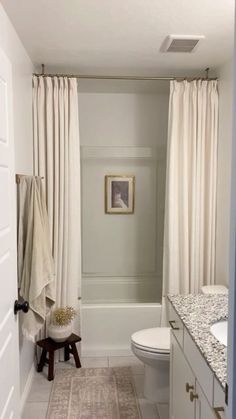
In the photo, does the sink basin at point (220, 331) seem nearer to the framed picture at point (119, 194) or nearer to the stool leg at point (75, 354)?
the stool leg at point (75, 354)

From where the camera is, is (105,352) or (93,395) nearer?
(93,395)

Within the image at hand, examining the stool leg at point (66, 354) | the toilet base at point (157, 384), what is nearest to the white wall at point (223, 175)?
the toilet base at point (157, 384)

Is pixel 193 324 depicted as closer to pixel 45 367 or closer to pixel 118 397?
pixel 118 397

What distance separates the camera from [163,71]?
3.07 meters

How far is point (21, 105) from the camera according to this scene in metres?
2.48

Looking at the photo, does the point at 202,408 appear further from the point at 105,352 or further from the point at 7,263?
the point at 105,352

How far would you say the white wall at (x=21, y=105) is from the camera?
213 cm

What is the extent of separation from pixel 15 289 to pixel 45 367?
1.51 m

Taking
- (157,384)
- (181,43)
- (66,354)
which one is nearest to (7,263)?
(157,384)

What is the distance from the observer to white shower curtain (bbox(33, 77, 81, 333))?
2.92 meters

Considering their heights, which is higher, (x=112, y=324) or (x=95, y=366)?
(x=112, y=324)

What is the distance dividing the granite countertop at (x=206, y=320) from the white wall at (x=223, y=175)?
783 millimetres

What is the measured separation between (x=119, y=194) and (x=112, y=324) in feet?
4.63

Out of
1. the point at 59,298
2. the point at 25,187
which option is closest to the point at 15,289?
the point at 25,187
